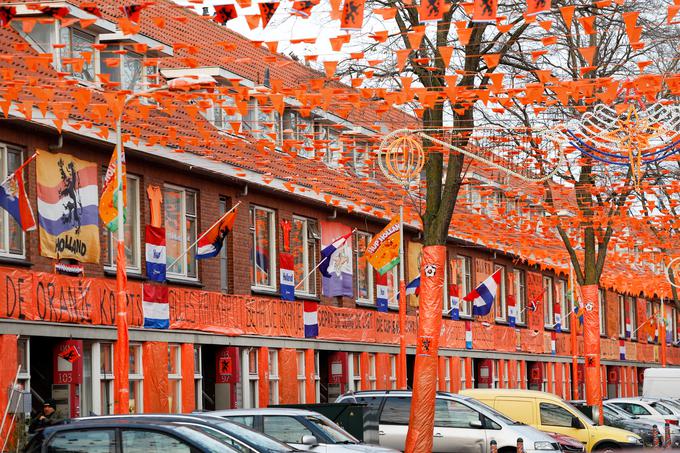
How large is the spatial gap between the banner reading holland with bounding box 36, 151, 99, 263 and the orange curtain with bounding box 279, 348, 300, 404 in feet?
30.6

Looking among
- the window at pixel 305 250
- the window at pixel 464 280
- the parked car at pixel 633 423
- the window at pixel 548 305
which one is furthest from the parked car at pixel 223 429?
the window at pixel 548 305

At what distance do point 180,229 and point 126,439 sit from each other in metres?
17.8

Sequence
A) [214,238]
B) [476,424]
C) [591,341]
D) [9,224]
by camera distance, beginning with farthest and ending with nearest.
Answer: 1. [591,341]
2. [214,238]
3. [476,424]
4. [9,224]

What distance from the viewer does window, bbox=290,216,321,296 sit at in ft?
124

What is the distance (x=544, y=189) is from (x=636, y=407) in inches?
489

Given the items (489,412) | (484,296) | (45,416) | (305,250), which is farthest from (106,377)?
(484,296)

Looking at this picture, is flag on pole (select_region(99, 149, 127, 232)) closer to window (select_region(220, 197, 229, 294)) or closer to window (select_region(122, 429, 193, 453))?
window (select_region(122, 429, 193, 453))

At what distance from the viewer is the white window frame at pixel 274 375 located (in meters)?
35.7

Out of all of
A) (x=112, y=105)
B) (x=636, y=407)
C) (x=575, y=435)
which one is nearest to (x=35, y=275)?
(x=112, y=105)

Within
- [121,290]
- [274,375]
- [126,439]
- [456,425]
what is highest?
[121,290]

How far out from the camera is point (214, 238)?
100 ft

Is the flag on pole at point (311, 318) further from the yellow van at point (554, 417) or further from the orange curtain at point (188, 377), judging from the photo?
the yellow van at point (554, 417)

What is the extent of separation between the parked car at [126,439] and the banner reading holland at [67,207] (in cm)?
1154

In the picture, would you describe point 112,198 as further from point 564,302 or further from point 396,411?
point 564,302
